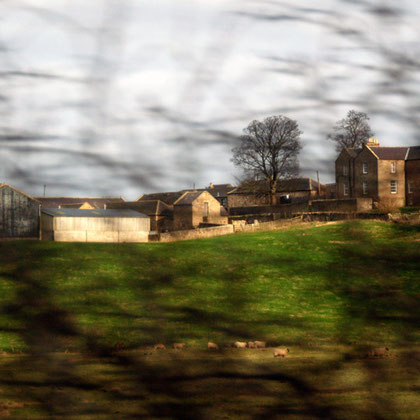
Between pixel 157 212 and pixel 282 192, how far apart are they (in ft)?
69.7

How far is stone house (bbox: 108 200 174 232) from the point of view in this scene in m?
99.7

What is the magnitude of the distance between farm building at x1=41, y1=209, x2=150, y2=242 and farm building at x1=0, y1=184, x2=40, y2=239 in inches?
49.1

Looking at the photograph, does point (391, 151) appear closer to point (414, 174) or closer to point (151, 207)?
point (414, 174)

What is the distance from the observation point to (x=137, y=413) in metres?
4.88

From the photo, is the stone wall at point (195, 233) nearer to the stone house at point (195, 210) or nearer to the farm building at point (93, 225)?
the farm building at point (93, 225)

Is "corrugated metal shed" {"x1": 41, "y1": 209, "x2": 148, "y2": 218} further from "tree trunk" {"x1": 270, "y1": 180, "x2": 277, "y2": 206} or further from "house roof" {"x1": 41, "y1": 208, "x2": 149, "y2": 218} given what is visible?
"tree trunk" {"x1": 270, "y1": 180, "x2": 277, "y2": 206}

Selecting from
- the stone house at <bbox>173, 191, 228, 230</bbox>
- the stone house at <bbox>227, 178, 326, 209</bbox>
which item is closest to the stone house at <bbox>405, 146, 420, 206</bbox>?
the stone house at <bbox>227, 178, 326, 209</bbox>

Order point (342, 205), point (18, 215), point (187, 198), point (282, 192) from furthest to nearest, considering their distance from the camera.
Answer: point (282, 192) → point (187, 198) → point (342, 205) → point (18, 215)

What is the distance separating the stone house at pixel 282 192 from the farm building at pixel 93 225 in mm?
26249

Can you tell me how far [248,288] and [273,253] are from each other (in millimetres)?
42498

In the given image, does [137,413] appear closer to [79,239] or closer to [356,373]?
[356,373]

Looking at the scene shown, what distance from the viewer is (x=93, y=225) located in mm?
72188

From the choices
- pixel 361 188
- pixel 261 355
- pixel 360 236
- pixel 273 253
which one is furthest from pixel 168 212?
pixel 360 236

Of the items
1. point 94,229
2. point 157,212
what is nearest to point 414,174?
point 94,229
